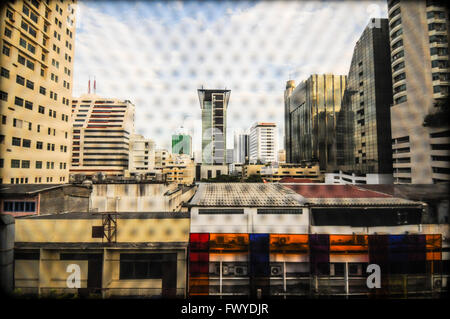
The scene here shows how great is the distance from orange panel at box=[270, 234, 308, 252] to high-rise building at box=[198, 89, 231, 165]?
3963cm

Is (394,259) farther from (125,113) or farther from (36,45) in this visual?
(125,113)

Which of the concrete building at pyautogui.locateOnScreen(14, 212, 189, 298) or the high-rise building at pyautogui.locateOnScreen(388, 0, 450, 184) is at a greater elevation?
the high-rise building at pyautogui.locateOnScreen(388, 0, 450, 184)

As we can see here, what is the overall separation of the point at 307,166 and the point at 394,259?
3206 cm

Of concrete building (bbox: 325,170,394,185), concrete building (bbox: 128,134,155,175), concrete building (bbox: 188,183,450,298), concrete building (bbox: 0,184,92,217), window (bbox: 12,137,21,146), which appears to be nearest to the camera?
concrete building (bbox: 188,183,450,298)

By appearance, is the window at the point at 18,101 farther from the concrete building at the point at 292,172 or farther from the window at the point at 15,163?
the concrete building at the point at 292,172

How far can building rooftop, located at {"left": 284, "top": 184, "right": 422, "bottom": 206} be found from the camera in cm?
436

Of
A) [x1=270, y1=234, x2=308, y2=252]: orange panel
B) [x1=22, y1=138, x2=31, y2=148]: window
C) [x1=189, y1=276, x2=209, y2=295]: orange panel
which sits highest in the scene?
[x1=22, y1=138, x2=31, y2=148]: window

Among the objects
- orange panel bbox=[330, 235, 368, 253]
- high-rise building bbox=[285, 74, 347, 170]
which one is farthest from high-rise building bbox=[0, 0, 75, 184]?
high-rise building bbox=[285, 74, 347, 170]

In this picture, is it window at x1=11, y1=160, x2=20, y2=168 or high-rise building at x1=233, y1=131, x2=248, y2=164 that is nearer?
window at x1=11, y1=160, x2=20, y2=168

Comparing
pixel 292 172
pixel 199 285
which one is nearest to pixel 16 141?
pixel 199 285

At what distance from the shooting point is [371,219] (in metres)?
4.25

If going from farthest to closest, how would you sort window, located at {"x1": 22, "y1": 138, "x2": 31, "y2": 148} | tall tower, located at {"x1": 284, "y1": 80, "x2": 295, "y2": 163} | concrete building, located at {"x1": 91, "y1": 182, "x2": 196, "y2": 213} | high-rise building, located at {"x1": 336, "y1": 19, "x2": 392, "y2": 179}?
tall tower, located at {"x1": 284, "y1": 80, "x2": 295, "y2": 163} → high-rise building, located at {"x1": 336, "y1": 19, "x2": 392, "y2": 179} → window, located at {"x1": 22, "y1": 138, "x2": 31, "y2": 148} → concrete building, located at {"x1": 91, "y1": 182, "x2": 196, "y2": 213}

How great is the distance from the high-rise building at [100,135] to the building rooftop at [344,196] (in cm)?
3596

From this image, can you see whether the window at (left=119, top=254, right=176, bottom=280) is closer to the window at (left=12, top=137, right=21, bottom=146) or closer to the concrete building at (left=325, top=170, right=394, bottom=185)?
the window at (left=12, top=137, right=21, bottom=146)
